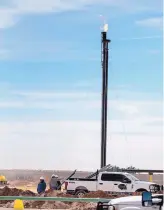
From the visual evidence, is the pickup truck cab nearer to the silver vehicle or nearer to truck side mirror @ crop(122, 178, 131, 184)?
the silver vehicle

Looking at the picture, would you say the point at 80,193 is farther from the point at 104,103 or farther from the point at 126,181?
the point at 104,103

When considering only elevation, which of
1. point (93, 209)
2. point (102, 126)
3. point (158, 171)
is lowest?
point (93, 209)

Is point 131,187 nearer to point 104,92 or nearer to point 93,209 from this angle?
point 93,209

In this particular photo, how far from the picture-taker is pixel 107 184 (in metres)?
32.4

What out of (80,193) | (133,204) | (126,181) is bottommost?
(133,204)

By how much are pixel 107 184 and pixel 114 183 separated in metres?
0.41

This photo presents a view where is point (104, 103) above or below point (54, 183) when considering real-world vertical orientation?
above

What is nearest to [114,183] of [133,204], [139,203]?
[133,204]

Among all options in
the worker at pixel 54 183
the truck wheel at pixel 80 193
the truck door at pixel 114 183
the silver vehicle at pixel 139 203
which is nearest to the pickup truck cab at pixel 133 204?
the silver vehicle at pixel 139 203

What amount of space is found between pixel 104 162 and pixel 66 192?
11133 millimetres

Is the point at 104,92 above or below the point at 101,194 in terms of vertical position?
above

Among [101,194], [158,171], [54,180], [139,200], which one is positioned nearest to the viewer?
[139,200]

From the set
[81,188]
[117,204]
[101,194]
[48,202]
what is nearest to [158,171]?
[81,188]

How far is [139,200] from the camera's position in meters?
12.4
